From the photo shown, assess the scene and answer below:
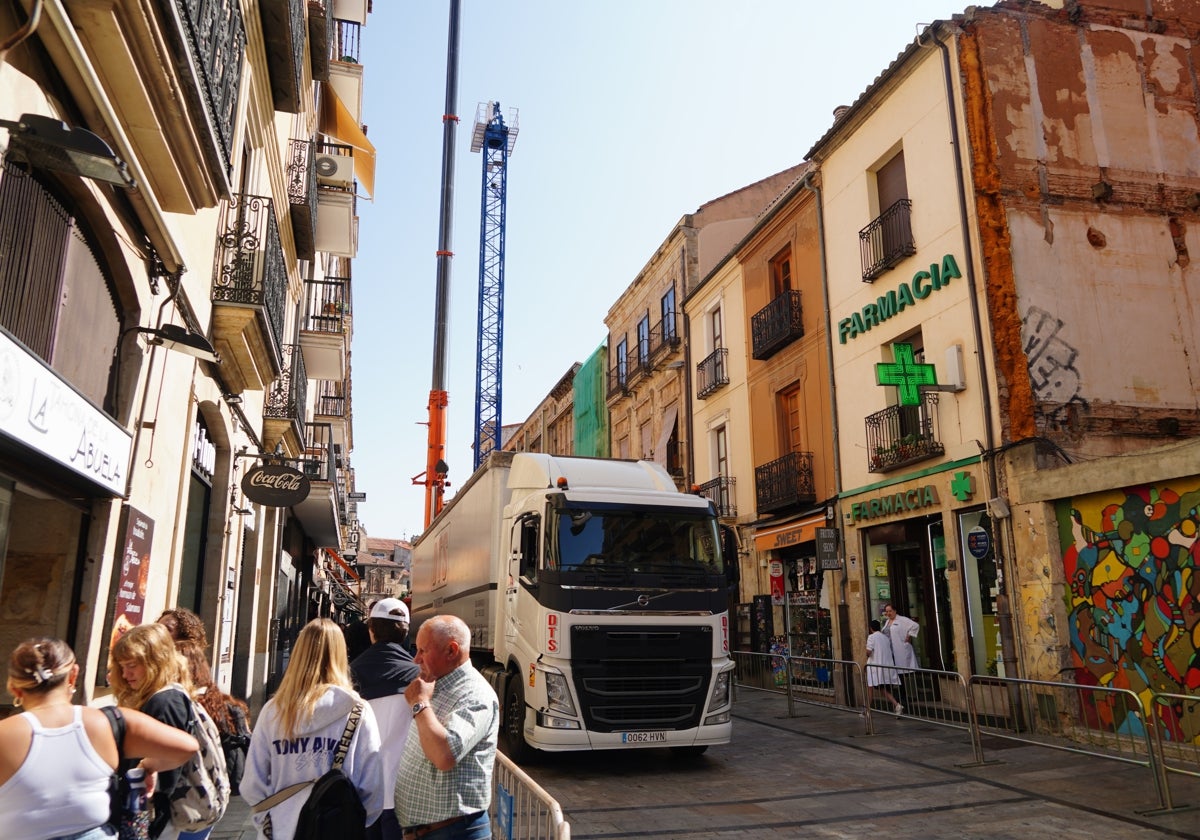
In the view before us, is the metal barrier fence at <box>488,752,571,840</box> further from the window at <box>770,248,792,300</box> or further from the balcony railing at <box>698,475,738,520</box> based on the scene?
the balcony railing at <box>698,475,738,520</box>

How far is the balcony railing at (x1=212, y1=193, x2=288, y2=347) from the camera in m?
9.43

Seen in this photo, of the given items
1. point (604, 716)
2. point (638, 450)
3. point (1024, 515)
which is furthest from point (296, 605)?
point (1024, 515)

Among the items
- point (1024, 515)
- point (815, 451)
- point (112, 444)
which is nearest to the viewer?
point (112, 444)

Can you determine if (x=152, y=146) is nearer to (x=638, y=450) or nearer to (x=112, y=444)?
(x=112, y=444)

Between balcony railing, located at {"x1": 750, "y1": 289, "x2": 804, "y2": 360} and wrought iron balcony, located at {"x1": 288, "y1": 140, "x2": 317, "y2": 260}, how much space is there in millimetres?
9823

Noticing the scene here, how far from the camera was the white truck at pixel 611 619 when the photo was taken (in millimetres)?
8859

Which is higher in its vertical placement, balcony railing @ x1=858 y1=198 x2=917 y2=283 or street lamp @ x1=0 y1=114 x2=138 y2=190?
balcony railing @ x1=858 y1=198 x2=917 y2=283

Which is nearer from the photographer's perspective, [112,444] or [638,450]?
[112,444]

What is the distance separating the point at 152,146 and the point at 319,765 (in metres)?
4.57

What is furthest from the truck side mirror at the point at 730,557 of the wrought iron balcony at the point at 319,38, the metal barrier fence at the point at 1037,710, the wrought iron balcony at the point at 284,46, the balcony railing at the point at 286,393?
the wrought iron balcony at the point at 319,38

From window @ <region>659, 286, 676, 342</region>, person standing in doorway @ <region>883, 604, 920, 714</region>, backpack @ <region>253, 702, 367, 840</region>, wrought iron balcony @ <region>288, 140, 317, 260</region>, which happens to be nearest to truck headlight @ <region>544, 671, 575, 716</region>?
backpack @ <region>253, 702, 367, 840</region>

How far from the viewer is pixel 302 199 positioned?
571 inches

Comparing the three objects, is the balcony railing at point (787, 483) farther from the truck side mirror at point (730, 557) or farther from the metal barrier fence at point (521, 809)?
the metal barrier fence at point (521, 809)

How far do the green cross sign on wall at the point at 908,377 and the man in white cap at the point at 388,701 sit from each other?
11.2m
